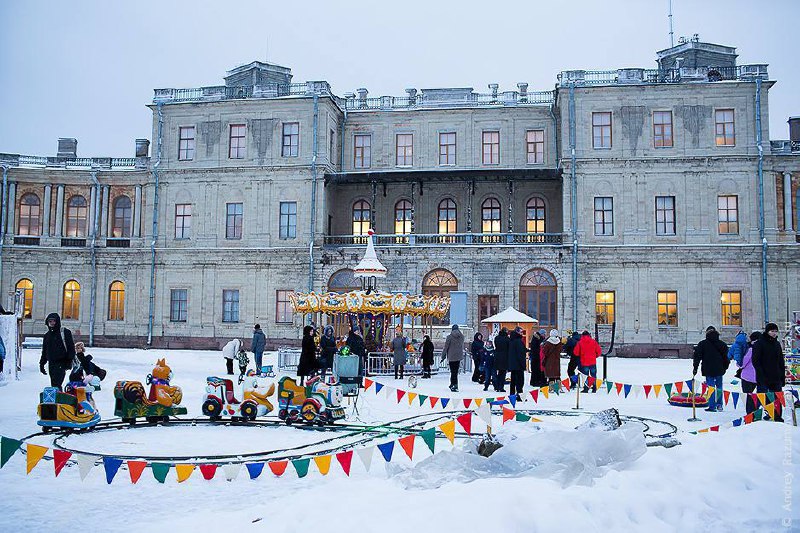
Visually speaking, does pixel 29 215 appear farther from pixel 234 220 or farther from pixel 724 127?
pixel 724 127

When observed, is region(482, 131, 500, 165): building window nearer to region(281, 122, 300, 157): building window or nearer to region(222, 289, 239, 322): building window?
region(281, 122, 300, 157): building window

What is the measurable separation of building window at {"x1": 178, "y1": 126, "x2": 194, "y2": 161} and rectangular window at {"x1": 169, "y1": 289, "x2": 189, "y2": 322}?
6687mm

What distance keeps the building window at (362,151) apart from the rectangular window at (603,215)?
11535 millimetres

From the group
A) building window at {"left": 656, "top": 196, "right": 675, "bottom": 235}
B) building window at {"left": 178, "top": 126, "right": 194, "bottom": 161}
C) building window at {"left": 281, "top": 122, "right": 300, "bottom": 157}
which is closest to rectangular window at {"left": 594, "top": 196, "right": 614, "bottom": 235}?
building window at {"left": 656, "top": 196, "right": 675, "bottom": 235}

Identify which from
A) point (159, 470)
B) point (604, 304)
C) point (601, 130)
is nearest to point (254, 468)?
point (159, 470)

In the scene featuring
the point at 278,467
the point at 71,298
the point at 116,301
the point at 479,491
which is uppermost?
the point at 71,298

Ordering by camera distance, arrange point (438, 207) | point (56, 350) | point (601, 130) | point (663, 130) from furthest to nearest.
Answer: point (438, 207) < point (601, 130) < point (663, 130) < point (56, 350)

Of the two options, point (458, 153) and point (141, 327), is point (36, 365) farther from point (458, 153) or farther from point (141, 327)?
point (458, 153)

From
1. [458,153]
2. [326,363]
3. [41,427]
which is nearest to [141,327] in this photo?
[458,153]

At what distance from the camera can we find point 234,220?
3578 centimetres

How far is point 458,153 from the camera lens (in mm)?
36094

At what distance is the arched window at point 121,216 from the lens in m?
37.4

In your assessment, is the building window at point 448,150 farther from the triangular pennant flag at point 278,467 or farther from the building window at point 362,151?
the triangular pennant flag at point 278,467

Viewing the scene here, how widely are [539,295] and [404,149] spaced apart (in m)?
10.2
